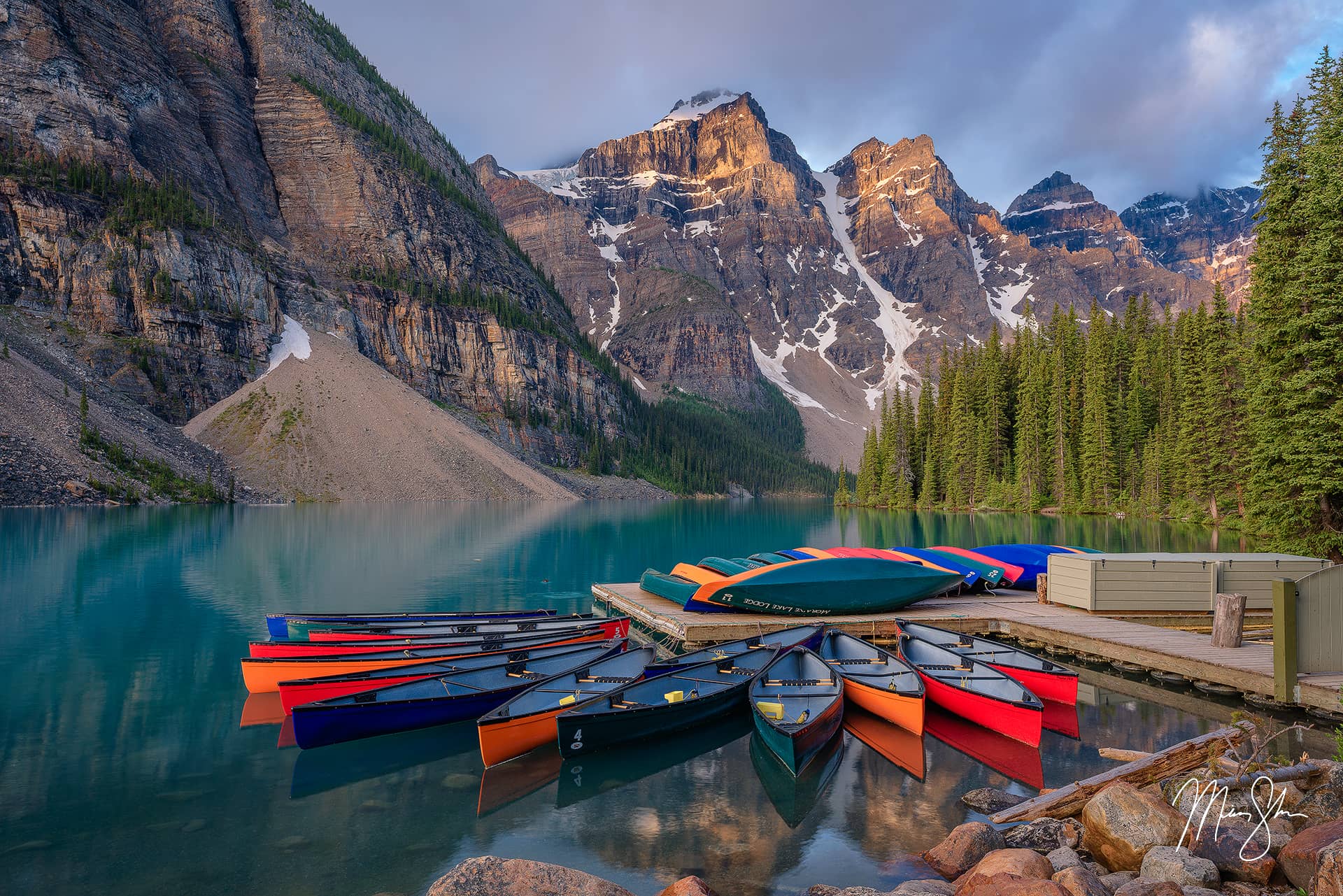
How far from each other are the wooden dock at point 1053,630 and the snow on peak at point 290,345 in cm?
11095

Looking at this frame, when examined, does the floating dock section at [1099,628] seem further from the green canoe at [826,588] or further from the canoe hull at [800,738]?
the canoe hull at [800,738]

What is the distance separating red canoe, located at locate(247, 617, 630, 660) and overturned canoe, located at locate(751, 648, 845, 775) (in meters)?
6.10

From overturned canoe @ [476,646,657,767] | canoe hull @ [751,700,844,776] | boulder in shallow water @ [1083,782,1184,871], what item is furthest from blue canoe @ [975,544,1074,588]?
boulder in shallow water @ [1083,782,1184,871]

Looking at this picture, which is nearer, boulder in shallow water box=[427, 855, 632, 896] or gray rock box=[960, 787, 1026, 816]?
boulder in shallow water box=[427, 855, 632, 896]

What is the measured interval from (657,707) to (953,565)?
1678 cm

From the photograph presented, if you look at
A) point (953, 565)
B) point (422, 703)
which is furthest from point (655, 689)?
point (953, 565)

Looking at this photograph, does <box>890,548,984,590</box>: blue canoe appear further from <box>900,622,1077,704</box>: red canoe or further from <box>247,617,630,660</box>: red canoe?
<box>247,617,630,660</box>: red canoe

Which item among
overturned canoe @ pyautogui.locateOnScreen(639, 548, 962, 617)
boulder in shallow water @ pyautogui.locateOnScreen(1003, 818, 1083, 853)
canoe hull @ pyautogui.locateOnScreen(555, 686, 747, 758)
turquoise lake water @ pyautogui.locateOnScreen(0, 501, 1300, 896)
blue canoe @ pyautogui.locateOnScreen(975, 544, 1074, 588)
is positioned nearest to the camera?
boulder in shallow water @ pyautogui.locateOnScreen(1003, 818, 1083, 853)

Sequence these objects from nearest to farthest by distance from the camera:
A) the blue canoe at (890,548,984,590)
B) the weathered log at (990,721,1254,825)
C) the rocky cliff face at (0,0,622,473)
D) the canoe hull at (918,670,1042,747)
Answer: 1. the weathered log at (990,721,1254,825)
2. the canoe hull at (918,670,1042,747)
3. the blue canoe at (890,548,984,590)
4. the rocky cliff face at (0,0,622,473)

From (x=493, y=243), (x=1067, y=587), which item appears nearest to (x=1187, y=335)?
(x=1067, y=587)

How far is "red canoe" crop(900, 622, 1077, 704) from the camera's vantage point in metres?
14.6

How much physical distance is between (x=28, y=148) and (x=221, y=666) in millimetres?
127696

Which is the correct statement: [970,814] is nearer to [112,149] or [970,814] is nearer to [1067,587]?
[1067,587]

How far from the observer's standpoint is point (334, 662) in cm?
1586
